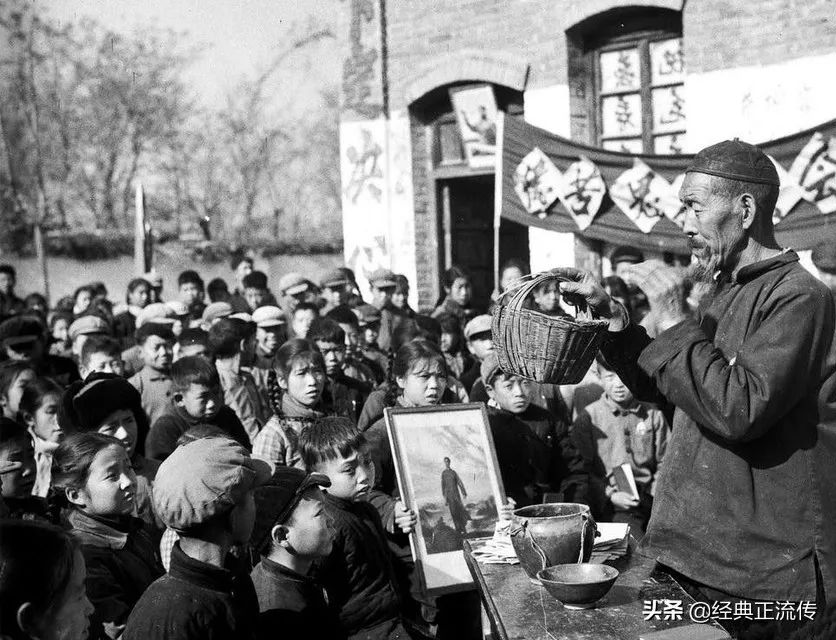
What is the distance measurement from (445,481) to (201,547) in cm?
178

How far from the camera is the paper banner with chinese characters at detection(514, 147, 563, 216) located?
29.7 ft

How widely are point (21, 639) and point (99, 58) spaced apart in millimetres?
20208

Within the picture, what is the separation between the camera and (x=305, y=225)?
28828mm

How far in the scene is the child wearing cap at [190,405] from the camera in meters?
4.89

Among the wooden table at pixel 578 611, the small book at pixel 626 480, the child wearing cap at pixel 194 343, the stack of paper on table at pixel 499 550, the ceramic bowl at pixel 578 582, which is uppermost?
the child wearing cap at pixel 194 343

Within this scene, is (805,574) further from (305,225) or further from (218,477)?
(305,225)

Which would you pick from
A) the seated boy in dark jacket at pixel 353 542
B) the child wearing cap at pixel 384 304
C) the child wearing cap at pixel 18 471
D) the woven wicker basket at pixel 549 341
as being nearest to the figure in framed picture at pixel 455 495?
the seated boy in dark jacket at pixel 353 542

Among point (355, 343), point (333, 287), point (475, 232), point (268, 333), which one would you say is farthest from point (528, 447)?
point (475, 232)

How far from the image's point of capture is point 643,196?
343 inches

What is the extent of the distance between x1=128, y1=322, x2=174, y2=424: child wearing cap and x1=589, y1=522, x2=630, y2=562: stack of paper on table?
3237 millimetres

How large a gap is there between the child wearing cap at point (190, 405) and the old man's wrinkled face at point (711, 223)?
2.88 metres

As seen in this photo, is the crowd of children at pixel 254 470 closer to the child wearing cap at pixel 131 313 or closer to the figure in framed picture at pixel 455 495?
the figure in framed picture at pixel 455 495

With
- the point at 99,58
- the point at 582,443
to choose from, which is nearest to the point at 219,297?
the point at 582,443

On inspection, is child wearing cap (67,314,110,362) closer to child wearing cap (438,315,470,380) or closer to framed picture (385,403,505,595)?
child wearing cap (438,315,470,380)
